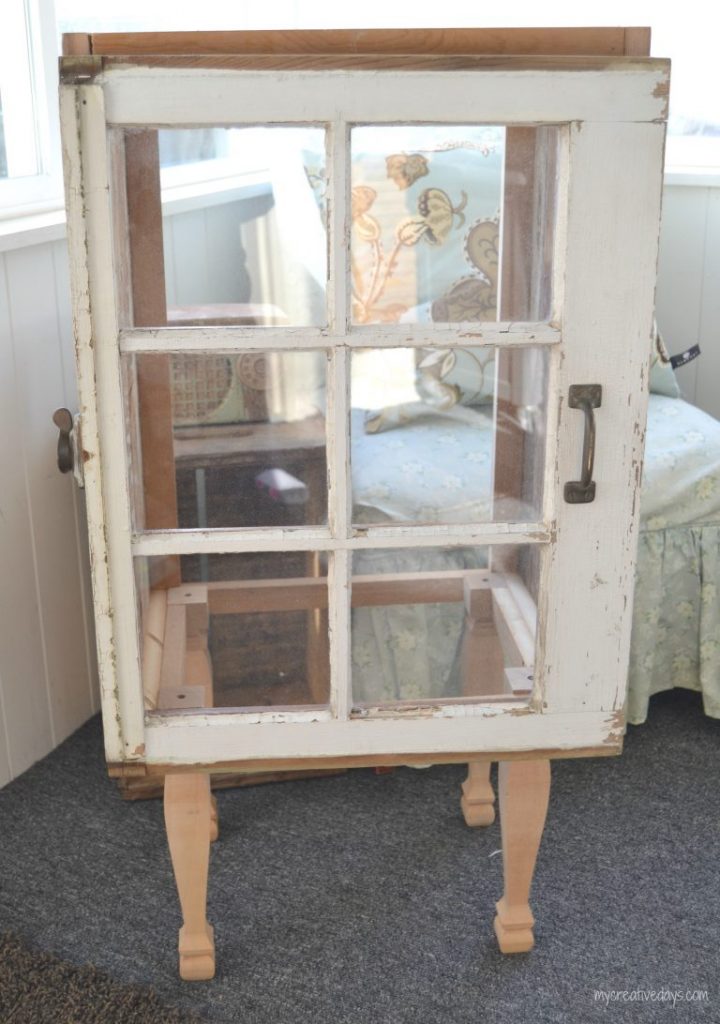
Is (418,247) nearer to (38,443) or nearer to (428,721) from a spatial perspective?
(428,721)

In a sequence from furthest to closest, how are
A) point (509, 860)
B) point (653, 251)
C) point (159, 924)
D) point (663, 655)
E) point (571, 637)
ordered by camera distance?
1. point (663, 655)
2. point (159, 924)
3. point (509, 860)
4. point (571, 637)
5. point (653, 251)

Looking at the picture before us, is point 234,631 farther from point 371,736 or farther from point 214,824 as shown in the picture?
point 214,824

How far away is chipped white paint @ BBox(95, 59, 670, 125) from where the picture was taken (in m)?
0.99

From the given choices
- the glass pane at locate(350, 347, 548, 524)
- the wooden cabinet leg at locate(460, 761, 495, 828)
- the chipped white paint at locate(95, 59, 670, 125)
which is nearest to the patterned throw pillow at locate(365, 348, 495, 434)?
the glass pane at locate(350, 347, 548, 524)

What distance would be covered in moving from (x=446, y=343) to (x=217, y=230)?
0.84ft

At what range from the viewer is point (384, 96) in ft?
3.28

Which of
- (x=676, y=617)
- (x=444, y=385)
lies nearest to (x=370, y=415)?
(x=444, y=385)

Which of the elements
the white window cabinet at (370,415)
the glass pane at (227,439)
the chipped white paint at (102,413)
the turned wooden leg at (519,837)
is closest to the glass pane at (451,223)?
the white window cabinet at (370,415)

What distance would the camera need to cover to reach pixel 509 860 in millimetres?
1365

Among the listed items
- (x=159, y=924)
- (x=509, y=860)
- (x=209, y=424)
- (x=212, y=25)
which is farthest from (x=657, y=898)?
(x=212, y=25)

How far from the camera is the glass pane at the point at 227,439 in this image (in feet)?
3.74

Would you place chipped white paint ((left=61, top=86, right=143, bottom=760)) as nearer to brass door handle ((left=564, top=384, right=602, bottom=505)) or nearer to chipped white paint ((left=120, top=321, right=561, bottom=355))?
chipped white paint ((left=120, top=321, right=561, bottom=355))

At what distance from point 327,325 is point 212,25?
1450 millimetres

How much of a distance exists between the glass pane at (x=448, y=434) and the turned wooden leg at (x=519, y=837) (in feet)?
1.07
